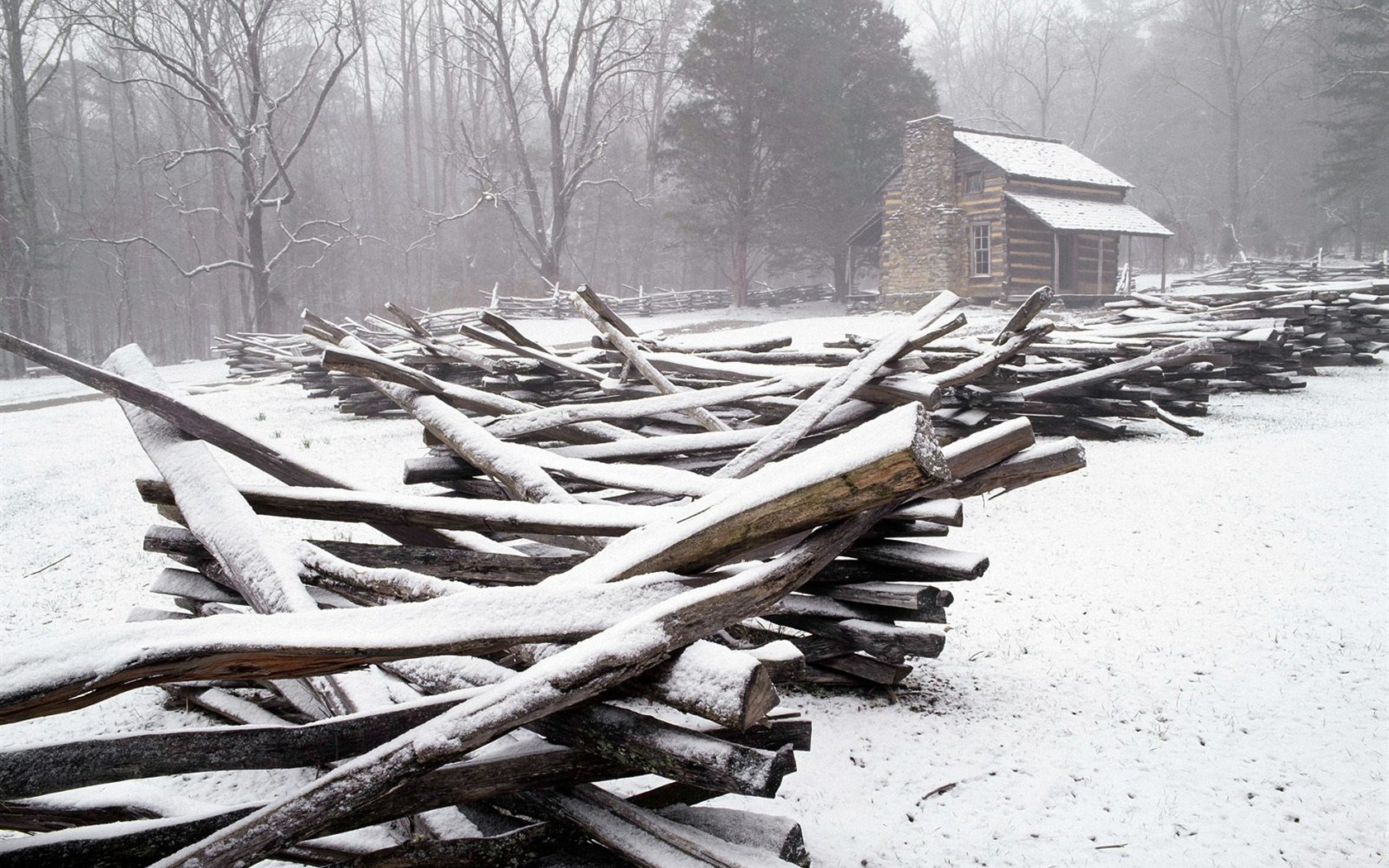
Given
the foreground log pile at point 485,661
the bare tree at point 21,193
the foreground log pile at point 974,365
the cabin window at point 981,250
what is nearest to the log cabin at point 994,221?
the cabin window at point 981,250

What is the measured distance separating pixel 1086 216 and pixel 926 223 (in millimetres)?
5138

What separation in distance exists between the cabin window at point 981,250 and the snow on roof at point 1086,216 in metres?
1.49

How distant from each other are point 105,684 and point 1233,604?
448cm

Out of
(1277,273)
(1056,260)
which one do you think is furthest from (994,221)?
(1277,273)

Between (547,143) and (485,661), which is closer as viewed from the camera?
(485,661)

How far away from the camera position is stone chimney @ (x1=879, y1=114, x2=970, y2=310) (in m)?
27.0

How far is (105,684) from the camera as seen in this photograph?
1573 millimetres

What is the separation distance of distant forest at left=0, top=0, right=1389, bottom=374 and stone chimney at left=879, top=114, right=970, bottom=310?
4302 millimetres

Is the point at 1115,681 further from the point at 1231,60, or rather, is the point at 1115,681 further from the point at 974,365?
the point at 1231,60

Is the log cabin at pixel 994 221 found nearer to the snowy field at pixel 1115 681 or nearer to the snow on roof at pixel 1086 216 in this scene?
the snow on roof at pixel 1086 216

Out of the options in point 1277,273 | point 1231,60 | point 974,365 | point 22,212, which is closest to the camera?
point 974,365

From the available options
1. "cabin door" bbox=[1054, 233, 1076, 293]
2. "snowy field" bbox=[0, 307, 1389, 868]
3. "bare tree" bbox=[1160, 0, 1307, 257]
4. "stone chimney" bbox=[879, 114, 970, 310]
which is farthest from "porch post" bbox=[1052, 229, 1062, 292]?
"snowy field" bbox=[0, 307, 1389, 868]

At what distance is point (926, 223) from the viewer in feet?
90.8

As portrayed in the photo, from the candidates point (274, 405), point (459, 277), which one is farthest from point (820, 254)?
point (274, 405)
